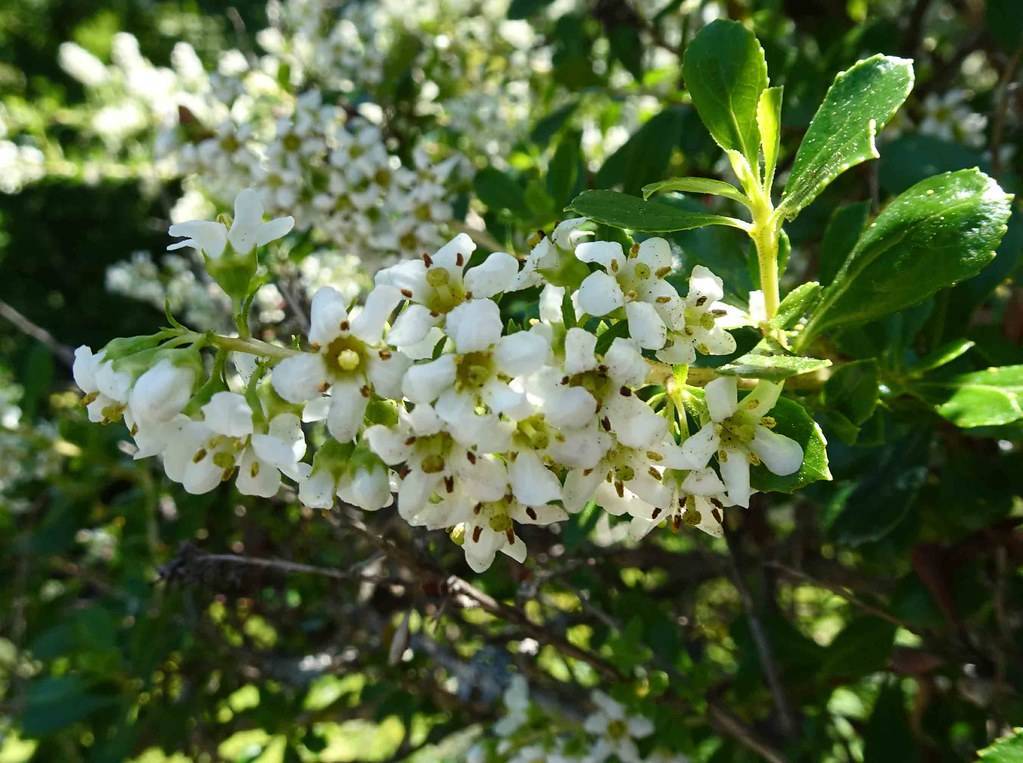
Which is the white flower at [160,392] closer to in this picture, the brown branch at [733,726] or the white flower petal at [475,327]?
the white flower petal at [475,327]

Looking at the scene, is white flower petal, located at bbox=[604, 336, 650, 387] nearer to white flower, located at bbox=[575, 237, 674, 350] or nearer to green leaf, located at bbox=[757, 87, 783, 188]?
white flower, located at bbox=[575, 237, 674, 350]

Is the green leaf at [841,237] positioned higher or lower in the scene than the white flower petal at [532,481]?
higher

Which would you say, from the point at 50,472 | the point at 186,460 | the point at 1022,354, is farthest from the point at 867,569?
the point at 50,472

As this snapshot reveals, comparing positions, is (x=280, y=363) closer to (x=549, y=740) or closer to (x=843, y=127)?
(x=843, y=127)

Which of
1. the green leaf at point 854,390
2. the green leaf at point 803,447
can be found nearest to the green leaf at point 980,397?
the green leaf at point 854,390

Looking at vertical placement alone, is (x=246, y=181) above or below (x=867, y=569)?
above

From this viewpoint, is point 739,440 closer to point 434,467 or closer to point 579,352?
point 579,352
